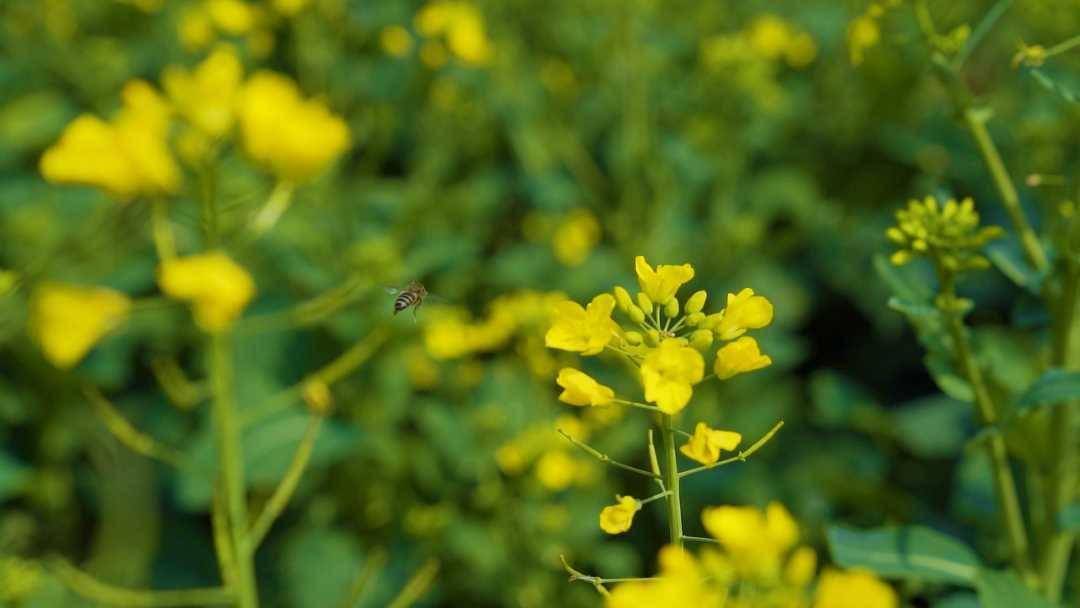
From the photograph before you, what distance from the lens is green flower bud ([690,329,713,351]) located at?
1212 millimetres

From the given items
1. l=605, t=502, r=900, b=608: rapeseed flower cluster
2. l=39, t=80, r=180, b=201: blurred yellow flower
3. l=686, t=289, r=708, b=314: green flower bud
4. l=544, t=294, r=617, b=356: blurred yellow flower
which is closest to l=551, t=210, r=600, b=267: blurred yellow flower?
l=39, t=80, r=180, b=201: blurred yellow flower

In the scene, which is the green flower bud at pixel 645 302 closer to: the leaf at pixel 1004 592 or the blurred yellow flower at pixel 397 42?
the leaf at pixel 1004 592

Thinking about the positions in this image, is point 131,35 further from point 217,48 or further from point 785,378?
point 785,378

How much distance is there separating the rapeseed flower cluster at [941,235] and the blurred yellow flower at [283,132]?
0.77 m

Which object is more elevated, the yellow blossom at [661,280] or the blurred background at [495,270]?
the yellow blossom at [661,280]

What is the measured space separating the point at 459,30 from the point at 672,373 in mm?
2381

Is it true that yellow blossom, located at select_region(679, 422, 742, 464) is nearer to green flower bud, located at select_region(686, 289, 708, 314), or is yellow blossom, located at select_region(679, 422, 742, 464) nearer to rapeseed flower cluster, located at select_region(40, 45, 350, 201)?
green flower bud, located at select_region(686, 289, 708, 314)

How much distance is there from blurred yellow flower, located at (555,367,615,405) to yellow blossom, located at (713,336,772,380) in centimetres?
12

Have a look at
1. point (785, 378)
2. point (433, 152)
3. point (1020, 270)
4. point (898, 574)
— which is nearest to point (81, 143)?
point (898, 574)

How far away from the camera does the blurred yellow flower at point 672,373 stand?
112cm

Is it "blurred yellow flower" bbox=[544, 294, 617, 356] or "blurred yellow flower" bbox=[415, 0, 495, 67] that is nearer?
"blurred yellow flower" bbox=[544, 294, 617, 356]

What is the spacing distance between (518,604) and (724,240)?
50.6 inches

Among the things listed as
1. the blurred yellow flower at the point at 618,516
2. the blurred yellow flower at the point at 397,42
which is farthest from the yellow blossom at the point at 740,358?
the blurred yellow flower at the point at 397,42

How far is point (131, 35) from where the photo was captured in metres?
4.67
